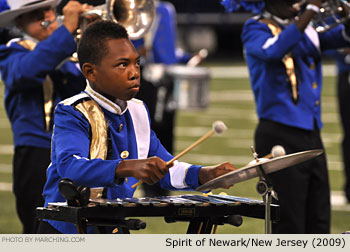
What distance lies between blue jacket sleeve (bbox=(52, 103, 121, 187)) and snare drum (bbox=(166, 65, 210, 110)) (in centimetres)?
560

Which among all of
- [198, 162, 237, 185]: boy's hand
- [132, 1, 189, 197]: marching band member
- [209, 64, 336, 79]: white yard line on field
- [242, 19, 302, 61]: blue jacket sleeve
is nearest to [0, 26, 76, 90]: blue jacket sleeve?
[242, 19, 302, 61]: blue jacket sleeve

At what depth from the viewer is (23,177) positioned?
587cm

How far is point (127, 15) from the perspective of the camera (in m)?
5.52

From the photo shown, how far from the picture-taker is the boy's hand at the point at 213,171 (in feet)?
14.0

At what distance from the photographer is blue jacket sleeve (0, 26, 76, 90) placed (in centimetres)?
553

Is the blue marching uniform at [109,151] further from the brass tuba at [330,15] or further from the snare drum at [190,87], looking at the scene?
the snare drum at [190,87]

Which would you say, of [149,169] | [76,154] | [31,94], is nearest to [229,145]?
[31,94]

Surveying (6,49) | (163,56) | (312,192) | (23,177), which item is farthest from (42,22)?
(163,56)

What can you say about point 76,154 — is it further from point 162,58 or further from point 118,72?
point 162,58

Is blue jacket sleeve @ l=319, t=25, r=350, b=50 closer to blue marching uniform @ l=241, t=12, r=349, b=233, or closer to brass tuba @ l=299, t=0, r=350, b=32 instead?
blue marching uniform @ l=241, t=12, r=349, b=233

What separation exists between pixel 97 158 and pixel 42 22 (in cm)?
185

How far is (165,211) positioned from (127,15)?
1.85 metres

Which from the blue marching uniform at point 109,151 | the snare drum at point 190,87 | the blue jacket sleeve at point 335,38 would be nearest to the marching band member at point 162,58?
the snare drum at point 190,87

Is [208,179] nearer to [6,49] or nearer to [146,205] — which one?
[146,205]
